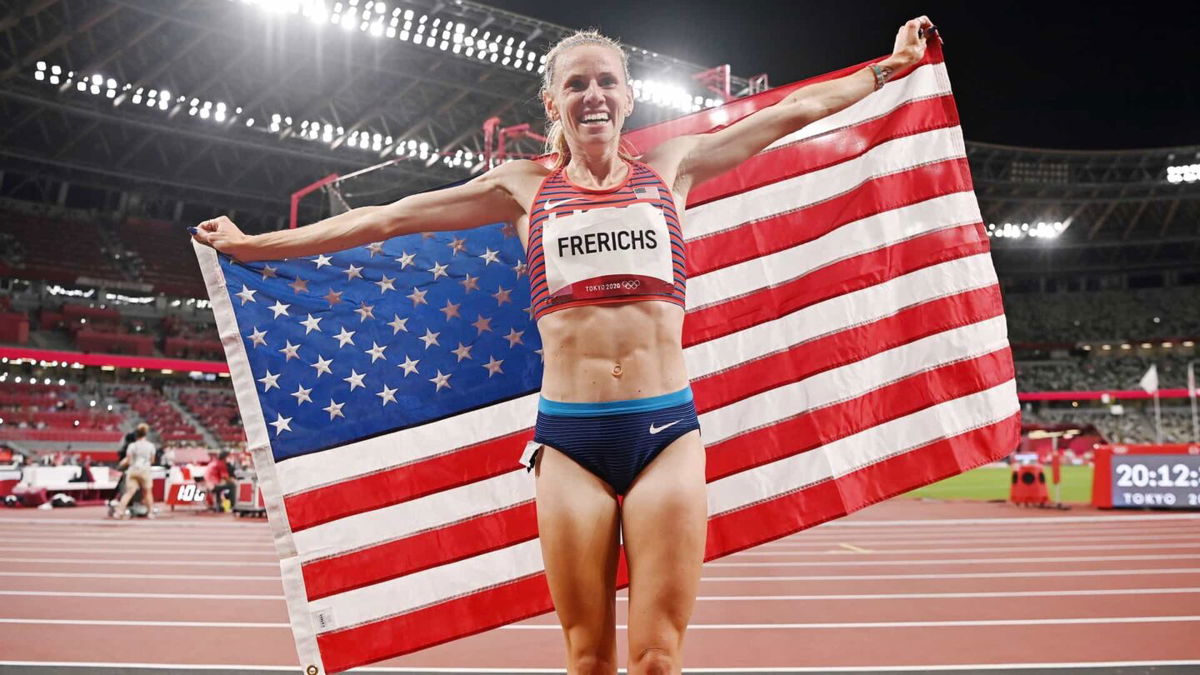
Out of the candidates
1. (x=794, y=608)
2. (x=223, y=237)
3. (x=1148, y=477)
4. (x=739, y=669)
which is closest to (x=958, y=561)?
(x=794, y=608)

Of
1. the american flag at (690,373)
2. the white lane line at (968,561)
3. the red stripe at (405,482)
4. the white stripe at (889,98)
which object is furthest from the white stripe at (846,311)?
the white lane line at (968,561)

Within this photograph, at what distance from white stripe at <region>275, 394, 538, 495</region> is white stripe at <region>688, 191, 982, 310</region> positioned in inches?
36.4

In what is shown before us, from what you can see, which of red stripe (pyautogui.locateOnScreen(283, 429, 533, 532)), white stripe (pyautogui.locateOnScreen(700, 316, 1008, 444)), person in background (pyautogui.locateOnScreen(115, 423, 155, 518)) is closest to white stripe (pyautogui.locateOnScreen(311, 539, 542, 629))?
red stripe (pyautogui.locateOnScreen(283, 429, 533, 532))

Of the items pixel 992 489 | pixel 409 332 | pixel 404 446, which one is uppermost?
pixel 409 332

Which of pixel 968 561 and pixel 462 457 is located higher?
pixel 462 457

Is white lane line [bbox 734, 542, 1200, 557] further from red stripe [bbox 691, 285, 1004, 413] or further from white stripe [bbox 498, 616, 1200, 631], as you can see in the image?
red stripe [bbox 691, 285, 1004, 413]

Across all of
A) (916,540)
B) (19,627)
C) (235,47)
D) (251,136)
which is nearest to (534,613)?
(19,627)

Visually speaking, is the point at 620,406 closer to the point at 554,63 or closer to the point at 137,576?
the point at 554,63

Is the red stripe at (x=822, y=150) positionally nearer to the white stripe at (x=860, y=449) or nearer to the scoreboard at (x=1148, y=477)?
the white stripe at (x=860, y=449)

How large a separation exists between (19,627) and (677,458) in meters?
4.97

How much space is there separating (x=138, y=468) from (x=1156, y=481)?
652 inches

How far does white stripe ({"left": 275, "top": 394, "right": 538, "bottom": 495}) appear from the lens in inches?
138

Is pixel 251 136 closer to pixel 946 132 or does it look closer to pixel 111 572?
pixel 111 572

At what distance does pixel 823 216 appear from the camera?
152 inches
